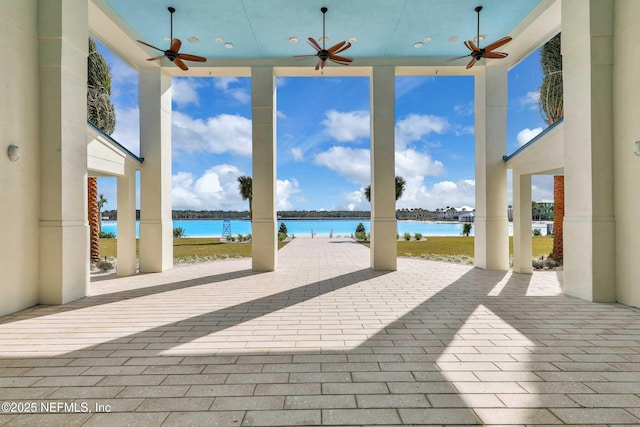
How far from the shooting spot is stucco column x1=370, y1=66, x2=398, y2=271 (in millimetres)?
8953

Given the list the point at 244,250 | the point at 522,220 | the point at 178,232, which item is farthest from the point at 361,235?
the point at 522,220

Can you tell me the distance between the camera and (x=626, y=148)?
5203 mm

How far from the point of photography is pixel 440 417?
2.22 m

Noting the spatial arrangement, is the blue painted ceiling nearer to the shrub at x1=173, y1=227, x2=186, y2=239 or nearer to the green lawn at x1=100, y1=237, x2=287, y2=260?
the green lawn at x1=100, y1=237, x2=287, y2=260

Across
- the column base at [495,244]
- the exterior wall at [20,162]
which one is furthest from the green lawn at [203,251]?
the column base at [495,244]

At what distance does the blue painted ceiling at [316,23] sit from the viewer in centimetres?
683

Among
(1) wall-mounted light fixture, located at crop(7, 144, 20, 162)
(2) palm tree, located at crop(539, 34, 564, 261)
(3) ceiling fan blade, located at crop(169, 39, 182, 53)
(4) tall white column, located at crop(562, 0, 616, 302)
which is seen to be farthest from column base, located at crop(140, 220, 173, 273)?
(2) palm tree, located at crop(539, 34, 564, 261)

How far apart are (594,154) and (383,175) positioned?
464 cm

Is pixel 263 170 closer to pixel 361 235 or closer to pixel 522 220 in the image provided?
pixel 522 220

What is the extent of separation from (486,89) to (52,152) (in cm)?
1062

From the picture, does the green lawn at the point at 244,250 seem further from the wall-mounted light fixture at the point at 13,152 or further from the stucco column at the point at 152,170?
the wall-mounted light fixture at the point at 13,152

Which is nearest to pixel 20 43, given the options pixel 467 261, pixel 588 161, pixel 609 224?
pixel 588 161

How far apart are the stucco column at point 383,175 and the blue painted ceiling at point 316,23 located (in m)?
1.32

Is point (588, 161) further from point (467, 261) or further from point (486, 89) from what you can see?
point (467, 261)
